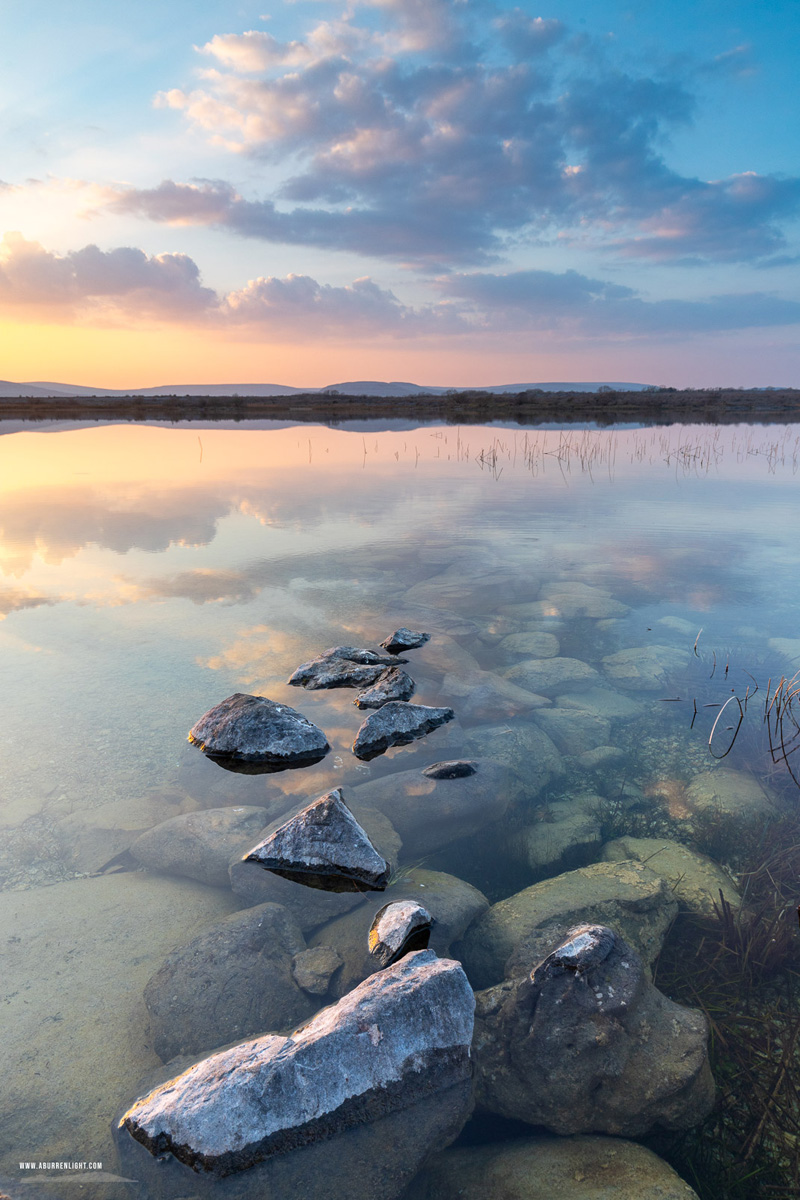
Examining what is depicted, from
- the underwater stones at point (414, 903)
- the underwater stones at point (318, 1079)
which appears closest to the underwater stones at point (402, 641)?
the underwater stones at point (414, 903)

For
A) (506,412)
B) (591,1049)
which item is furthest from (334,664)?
(506,412)

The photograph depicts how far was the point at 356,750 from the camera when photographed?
6613mm

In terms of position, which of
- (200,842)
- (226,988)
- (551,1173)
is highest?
(200,842)

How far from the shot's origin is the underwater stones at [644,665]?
8.21 meters

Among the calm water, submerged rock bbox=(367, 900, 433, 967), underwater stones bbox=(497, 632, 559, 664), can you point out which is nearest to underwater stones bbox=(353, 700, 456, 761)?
the calm water

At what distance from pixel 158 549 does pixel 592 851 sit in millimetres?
12092

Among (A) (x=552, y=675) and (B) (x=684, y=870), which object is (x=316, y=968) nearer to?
(B) (x=684, y=870)

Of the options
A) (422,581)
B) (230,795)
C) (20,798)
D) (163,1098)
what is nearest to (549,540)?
(422,581)

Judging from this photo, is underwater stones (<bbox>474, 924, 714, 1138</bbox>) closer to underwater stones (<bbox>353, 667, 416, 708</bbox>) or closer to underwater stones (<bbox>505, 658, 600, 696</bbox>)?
underwater stones (<bbox>353, 667, 416, 708</bbox>)

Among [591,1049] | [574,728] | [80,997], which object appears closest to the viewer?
[591,1049]

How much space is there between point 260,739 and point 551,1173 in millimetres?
4384

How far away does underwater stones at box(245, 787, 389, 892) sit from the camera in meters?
4.86

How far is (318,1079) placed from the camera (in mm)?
3016

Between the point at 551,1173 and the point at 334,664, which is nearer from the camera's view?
the point at 551,1173
